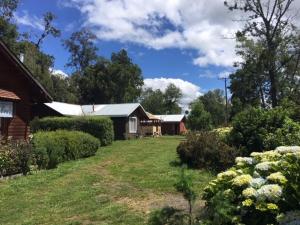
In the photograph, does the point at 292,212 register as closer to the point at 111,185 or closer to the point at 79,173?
the point at 111,185

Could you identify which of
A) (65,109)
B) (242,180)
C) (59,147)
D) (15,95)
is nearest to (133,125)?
(65,109)

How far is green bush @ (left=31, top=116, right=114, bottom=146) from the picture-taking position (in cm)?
3338

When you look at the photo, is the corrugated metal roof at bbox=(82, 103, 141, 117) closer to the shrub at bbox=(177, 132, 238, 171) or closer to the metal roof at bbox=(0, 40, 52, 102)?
the metal roof at bbox=(0, 40, 52, 102)

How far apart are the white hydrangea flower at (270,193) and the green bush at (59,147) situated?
12968 millimetres

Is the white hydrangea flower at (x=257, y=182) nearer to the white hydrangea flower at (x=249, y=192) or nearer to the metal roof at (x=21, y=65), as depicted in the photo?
the white hydrangea flower at (x=249, y=192)

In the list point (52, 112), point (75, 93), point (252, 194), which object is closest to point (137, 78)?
point (75, 93)

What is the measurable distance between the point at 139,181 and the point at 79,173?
131 inches

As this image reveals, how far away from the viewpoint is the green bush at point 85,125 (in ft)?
109

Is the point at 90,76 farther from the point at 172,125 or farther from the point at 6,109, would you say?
the point at 6,109

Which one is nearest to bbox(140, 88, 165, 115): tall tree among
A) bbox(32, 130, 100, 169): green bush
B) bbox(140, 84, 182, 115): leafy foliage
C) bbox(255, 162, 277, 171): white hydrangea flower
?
bbox(140, 84, 182, 115): leafy foliage

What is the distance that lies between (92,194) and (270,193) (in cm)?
727

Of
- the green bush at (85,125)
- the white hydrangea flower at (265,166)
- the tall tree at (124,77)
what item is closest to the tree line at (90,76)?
the tall tree at (124,77)

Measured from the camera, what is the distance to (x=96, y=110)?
48844mm

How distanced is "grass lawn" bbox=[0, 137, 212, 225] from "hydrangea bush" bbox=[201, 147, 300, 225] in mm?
685
